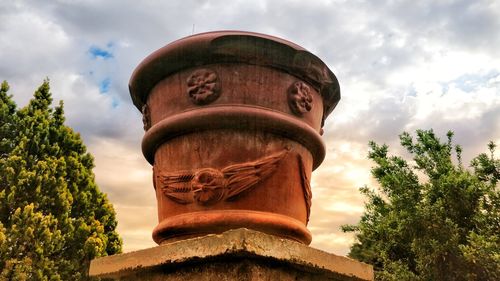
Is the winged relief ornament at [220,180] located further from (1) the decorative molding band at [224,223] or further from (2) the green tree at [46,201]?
(2) the green tree at [46,201]

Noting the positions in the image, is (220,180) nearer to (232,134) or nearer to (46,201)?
(232,134)

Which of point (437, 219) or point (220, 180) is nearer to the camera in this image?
point (220, 180)

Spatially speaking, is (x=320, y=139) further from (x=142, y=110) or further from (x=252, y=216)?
(x=142, y=110)

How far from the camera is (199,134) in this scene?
254 centimetres

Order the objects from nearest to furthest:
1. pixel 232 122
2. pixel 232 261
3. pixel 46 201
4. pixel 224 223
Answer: pixel 232 261 < pixel 224 223 < pixel 232 122 < pixel 46 201

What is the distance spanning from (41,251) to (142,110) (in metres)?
7.88

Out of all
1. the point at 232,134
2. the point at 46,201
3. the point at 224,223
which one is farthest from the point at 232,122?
the point at 46,201

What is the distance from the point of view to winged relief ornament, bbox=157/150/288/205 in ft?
7.87

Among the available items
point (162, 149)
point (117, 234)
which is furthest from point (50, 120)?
point (162, 149)

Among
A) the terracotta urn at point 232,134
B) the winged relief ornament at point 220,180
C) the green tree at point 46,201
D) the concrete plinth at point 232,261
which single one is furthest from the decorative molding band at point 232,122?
the green tree at point 46,201

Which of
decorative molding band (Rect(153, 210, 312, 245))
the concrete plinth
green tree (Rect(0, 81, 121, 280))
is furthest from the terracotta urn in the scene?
green tree (Rect(0, 81, 121, 280))

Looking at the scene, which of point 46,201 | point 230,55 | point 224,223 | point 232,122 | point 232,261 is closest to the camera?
point 232,261

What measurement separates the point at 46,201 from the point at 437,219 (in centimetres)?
934

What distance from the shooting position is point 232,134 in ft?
8.24
